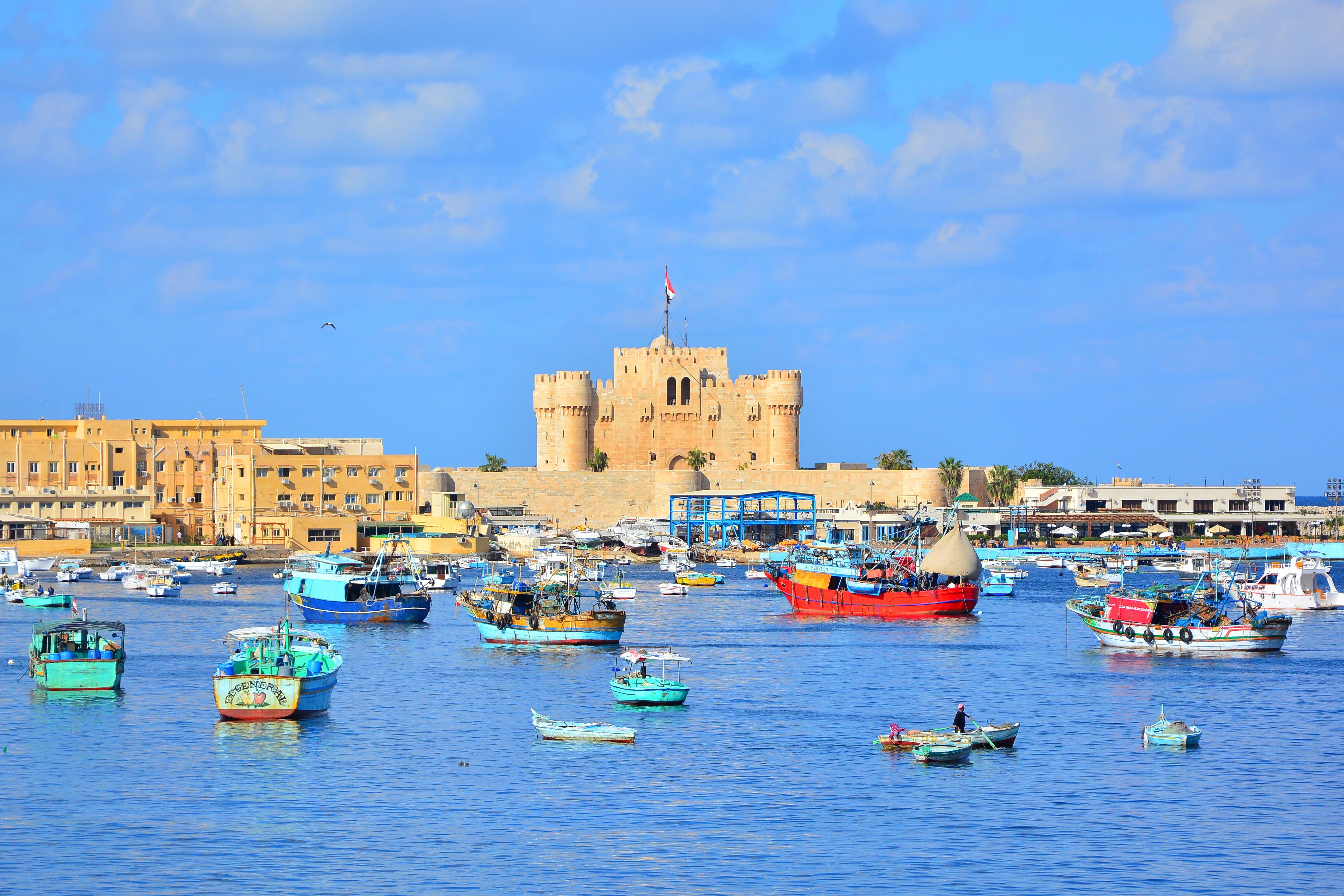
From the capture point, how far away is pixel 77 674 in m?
43.8

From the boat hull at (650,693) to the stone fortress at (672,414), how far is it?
86.6m

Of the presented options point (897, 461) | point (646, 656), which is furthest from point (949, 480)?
point (646, 656)

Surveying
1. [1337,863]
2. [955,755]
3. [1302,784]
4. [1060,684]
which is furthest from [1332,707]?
[1337,863]

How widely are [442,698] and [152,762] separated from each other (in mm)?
10528

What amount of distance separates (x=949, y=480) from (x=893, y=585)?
197 ft

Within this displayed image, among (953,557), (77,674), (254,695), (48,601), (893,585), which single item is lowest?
(254,695)

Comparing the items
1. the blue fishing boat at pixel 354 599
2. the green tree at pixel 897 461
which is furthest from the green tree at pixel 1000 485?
the blue fishing boat at pixel 354 599

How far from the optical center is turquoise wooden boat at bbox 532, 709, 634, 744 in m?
36.8

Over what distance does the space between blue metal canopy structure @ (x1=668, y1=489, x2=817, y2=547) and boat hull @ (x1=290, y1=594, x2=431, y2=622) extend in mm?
52643

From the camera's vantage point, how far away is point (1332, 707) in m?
43.8

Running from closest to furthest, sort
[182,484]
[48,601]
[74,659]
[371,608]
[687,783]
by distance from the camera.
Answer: [687,783], [74,659], [371,608], [48,601], [182,484]

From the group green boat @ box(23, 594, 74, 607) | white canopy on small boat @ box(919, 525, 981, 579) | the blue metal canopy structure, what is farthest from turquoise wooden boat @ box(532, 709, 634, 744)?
the blue metal canopy structure

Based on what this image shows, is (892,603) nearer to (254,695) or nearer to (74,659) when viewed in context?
(74,659)

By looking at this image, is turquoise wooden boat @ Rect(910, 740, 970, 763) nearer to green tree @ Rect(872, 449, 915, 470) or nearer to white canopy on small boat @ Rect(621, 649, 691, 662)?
white canopy on small boat @ Rect(621, 649, 691, 662)
